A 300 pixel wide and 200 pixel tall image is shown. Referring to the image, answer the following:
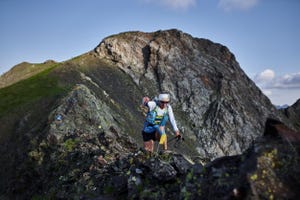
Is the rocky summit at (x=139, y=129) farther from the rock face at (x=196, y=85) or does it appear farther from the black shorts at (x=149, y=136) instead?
the black shorts at (x=149, y=136)

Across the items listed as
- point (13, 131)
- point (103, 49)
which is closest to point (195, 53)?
point (103, 49)

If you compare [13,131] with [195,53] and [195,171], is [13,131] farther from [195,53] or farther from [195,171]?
[195,53]

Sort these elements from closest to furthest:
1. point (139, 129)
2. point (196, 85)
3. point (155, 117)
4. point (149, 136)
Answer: point (155, 117) < point (149, 136) < point (139, 129) < point (196, 85)

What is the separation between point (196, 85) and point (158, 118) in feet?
244

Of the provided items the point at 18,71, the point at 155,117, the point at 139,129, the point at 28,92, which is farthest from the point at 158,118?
the point at 18,71

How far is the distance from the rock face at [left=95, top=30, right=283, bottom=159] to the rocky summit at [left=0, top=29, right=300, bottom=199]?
268 mm

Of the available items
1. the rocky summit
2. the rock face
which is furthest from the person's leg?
the rock face

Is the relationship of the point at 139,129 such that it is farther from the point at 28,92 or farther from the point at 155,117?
the point at 155,117

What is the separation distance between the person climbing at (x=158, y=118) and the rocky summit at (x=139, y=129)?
0.89m

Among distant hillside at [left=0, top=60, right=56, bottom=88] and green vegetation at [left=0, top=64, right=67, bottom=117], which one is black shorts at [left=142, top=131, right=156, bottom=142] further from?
distant hillside at [left=0, top=60, right=56, bottom=88]

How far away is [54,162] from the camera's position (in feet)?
77.6

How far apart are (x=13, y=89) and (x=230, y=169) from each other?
56094 millimetres

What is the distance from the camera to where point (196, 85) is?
293ft

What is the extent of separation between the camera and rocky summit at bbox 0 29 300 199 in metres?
8.02
